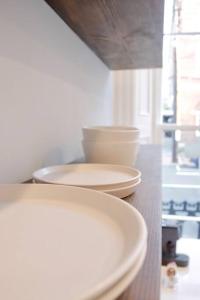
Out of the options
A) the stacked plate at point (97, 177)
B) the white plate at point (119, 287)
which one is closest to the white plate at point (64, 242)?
the white plate at point (119, 287)

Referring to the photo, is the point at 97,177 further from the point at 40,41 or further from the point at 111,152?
the point at 40,41

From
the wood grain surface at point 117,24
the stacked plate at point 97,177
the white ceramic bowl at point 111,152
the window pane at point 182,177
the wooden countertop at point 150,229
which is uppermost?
the wood grain surface at point 117,24

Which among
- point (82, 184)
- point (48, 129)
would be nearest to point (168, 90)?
point (48, 129)

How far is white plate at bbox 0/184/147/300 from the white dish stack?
0.39m

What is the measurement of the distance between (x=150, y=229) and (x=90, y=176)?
10.5 inches

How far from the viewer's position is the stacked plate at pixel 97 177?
1.98 ft

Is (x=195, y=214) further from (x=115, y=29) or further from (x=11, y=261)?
(x=11, y=261)

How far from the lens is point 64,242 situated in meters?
0.32

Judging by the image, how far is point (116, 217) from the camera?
0.40m

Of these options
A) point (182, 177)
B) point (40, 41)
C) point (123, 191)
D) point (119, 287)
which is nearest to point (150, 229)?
point (123, 191)

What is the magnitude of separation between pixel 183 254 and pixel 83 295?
6.30 feet

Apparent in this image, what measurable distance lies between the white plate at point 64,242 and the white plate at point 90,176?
124mm

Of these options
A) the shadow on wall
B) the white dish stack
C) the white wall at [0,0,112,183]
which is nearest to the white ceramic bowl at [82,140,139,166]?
the white dish stack

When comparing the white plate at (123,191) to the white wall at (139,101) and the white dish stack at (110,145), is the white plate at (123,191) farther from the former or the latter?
the white wall at (139,101)
